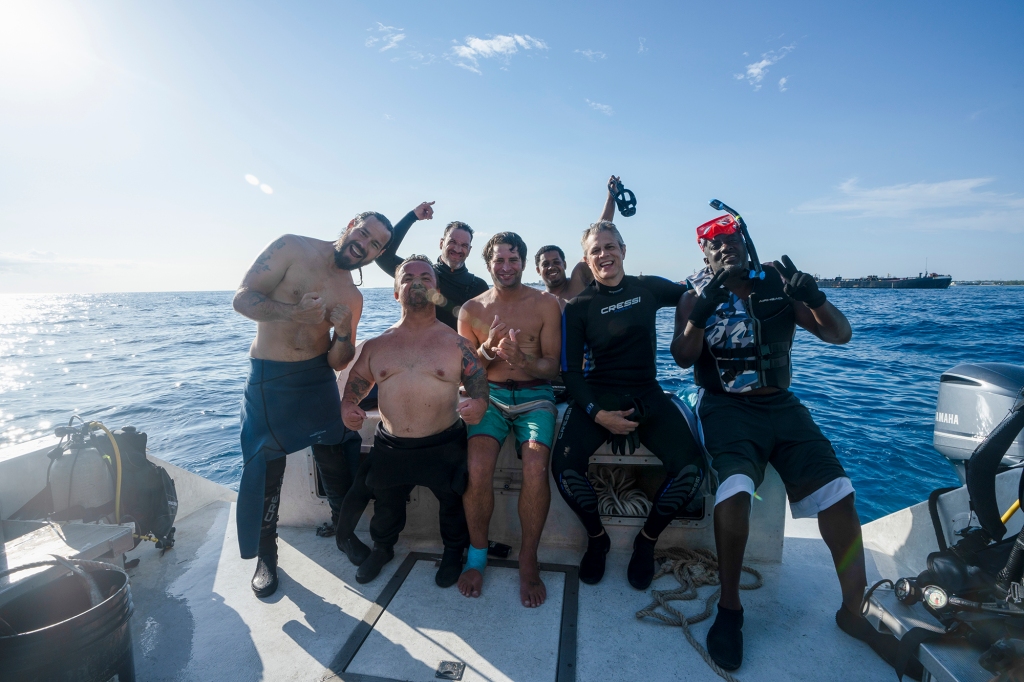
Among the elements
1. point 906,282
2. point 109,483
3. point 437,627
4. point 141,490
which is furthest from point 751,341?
point 906,282

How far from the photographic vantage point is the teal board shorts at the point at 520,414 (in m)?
2.94

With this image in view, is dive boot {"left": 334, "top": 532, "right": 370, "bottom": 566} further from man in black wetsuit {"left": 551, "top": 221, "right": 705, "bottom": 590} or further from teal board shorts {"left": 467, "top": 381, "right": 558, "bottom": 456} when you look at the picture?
man in black wetsuit {"left": 551, "top": 221, "right": 705, "bottom": 590}

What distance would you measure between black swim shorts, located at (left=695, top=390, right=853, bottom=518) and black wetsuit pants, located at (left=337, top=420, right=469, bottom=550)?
4.64 feet

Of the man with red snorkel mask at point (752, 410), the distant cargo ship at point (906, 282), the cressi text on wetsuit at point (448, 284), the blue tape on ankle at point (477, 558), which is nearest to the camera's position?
the man with red snorkel mask at point (752, 410)

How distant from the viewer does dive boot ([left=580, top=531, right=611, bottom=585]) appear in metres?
2.82

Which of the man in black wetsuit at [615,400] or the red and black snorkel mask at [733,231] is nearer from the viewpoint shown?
the man in black wetsuit at [615,400]

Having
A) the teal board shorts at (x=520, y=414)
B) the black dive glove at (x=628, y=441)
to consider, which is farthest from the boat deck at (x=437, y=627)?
the teal board shorts at (x=520, y=414)

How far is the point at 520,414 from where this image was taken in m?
3.13

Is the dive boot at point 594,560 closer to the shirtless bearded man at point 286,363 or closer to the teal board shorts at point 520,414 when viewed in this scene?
the teal board shorts at point 520,414

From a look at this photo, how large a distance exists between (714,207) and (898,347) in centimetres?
1696

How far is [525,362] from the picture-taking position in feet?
10.7

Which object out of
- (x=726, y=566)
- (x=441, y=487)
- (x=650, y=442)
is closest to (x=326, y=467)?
(x=441, y=487)

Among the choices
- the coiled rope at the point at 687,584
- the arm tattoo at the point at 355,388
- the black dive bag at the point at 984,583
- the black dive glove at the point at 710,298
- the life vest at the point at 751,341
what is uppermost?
the black dive glove at the point at 710,298

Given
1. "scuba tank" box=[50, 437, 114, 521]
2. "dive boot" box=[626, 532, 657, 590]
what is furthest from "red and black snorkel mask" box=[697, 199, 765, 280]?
"scuba tank" box=[50, 437, 114, 521]
